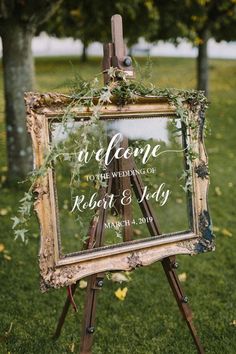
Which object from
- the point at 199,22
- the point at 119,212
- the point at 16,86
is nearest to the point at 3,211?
the point at 16,86

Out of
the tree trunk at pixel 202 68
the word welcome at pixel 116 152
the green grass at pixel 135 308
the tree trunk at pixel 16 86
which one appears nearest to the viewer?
the word welcome at pixel 116 152

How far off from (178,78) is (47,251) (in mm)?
17653

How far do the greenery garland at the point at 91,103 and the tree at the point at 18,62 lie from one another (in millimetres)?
3535

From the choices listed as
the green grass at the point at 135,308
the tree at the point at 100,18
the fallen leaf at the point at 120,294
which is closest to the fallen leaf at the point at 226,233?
the green grass at the point at 135,308

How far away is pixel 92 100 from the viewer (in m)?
2.61

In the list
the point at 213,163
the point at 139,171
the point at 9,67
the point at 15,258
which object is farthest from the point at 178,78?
the point at 139,171

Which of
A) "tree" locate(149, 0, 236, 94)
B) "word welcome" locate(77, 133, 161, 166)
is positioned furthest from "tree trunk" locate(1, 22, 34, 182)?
"word welcome" locate(77, 133, 161, 166)

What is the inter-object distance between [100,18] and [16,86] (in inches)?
102

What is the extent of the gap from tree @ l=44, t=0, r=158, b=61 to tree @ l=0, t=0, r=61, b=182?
132 cm

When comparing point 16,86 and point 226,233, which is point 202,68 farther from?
point 226,233

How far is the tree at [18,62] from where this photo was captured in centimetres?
594

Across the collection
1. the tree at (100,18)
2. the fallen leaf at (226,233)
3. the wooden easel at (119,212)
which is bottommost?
the fallen leaf at (226,233)

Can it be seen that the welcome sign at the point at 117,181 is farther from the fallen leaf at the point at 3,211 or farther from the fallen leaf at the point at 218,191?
the fallen leaf at the point at 218,191

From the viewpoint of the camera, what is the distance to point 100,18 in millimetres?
8148
